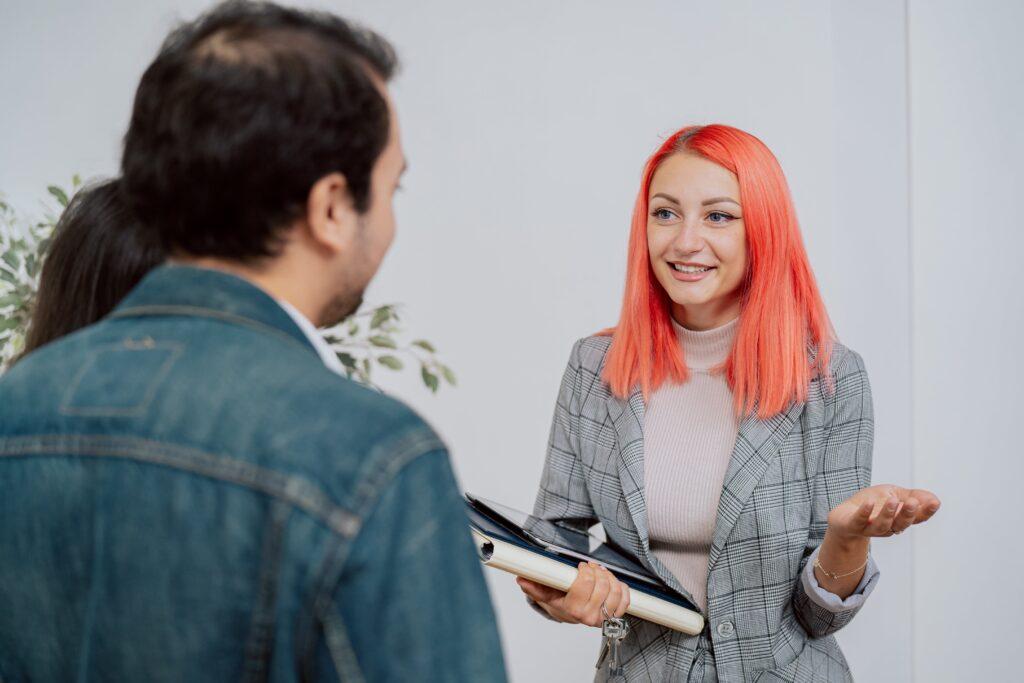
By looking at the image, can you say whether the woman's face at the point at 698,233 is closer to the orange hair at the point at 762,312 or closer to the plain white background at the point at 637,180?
the orange hair at the point at 762,312

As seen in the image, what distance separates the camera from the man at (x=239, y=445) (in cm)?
61

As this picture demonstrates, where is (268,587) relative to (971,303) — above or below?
above

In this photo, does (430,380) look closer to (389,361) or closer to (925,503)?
(389,361)

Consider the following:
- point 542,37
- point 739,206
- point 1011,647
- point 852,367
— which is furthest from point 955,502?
point 542,37

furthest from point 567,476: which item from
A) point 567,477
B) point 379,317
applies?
point 379,317

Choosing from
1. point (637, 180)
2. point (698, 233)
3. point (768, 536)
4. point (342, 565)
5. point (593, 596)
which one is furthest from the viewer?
point (637, 180)

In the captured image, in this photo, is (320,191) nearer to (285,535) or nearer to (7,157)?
(285,535)

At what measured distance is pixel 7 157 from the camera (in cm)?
291

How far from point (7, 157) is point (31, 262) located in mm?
1190

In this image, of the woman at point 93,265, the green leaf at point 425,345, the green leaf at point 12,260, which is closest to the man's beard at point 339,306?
the woman at point 93,265

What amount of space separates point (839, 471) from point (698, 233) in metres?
0.45

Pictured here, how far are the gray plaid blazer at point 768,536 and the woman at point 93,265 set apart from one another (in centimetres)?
85

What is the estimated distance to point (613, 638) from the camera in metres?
1.56

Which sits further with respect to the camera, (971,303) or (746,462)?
(971,303)
